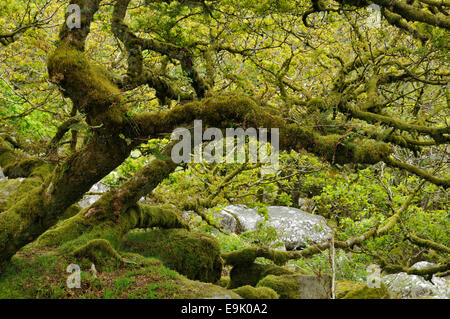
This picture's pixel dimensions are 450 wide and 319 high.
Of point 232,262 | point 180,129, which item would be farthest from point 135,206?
point 180,129

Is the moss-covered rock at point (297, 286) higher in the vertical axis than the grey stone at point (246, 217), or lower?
higher

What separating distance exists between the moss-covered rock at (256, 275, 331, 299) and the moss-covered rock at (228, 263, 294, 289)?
0.99 m

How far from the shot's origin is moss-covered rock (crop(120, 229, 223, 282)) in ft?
24.1

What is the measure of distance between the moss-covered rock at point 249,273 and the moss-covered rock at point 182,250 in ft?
1.23

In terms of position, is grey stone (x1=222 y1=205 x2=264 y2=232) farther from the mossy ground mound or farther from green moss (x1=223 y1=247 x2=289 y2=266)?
the mossy ground mound

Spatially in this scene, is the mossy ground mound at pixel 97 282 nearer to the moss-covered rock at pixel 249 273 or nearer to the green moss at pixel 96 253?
the green moss at pixel 96 253

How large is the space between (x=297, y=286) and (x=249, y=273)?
162 centimetres

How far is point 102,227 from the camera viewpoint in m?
6.91

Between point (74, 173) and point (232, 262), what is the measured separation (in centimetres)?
425

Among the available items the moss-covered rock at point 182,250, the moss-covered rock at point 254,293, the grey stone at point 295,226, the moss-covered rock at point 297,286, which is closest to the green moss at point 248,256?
the moss-covered rock at point 182,250

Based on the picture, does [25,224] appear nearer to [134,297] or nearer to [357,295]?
[134,297]

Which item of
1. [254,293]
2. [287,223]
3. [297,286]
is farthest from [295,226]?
[254,293]

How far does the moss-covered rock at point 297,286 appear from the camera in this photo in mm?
6387

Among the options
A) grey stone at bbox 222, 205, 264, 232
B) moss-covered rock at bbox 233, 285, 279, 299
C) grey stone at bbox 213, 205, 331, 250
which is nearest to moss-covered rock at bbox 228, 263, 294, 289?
moss-covered rock at bbox 233, 285, 279, 299
